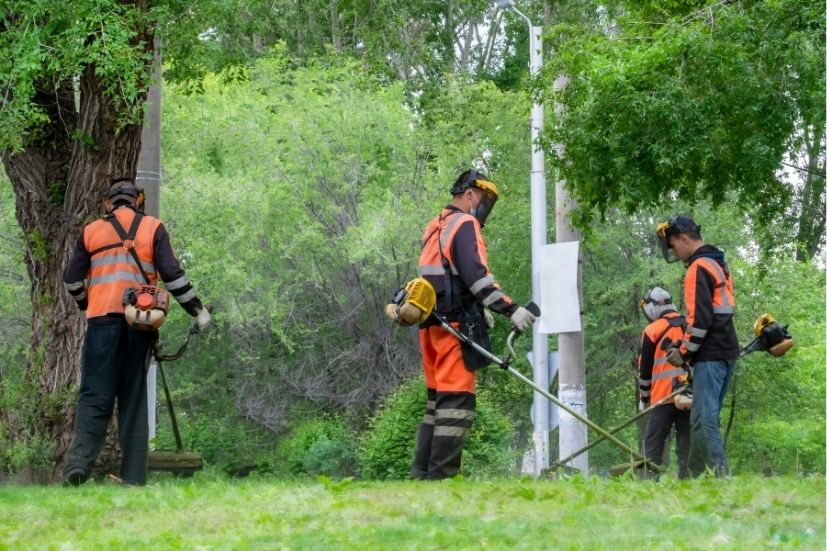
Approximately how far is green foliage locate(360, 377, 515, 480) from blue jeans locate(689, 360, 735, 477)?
6.18 metres

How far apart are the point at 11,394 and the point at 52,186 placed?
67.8 inches

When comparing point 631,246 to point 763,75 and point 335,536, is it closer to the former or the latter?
point 763,75

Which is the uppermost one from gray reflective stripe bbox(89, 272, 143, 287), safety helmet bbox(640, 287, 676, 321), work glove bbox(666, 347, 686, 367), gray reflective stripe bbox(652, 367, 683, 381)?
gray reflective stripe bbox(89, 272, 143, 287)

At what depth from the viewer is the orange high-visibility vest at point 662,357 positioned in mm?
13602

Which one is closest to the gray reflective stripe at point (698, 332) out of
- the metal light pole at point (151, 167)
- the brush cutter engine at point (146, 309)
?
the brush cutter engine at point (146, 309)

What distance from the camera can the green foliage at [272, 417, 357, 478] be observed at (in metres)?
25.0

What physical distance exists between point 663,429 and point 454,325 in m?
3.96

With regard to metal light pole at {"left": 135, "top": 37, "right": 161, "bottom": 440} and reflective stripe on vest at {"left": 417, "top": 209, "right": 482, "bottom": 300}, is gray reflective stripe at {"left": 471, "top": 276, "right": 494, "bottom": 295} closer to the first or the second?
reflective stripe on vest at {"left": 417, "top": 209, "right": 482, "bottom": 300}

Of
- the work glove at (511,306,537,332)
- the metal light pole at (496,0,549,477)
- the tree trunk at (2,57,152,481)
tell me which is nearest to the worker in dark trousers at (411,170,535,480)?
the work glove at (511,306,537,332)

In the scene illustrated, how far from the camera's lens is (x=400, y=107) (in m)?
30.6

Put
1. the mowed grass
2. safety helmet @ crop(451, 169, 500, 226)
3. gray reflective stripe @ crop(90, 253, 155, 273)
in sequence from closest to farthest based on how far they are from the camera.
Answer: the mowed grass → gray reflective stripe @ crop(90, 253, 155, 273) → safety helmet @ crop(451, 169, 500, 226)

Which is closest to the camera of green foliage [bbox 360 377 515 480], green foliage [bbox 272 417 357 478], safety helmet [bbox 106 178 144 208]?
safety helmet [bbox 106 178 144 208]

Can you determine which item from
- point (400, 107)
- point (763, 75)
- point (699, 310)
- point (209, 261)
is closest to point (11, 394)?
point (699, 310)

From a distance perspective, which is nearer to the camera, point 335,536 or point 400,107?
point 335,536
